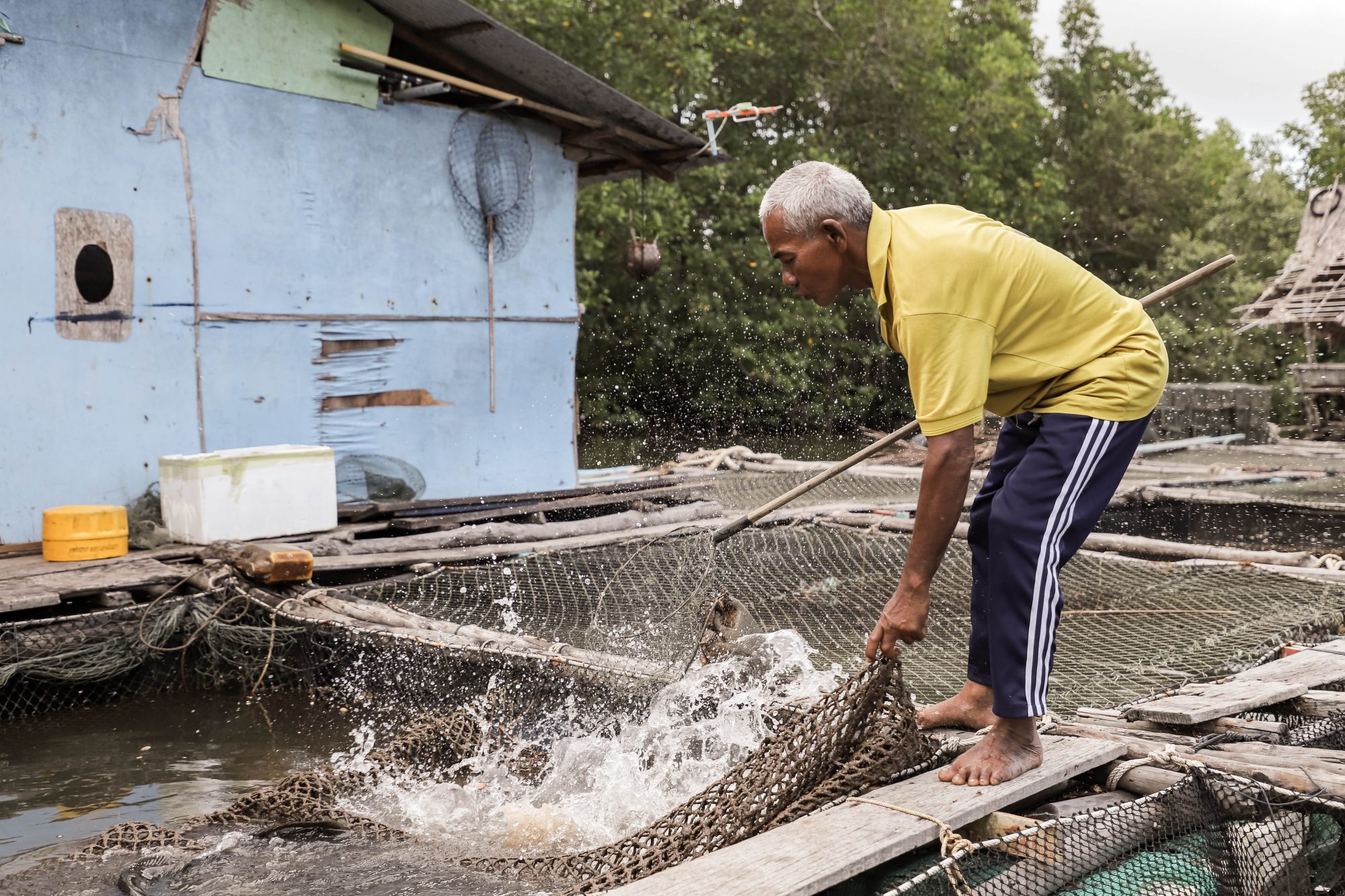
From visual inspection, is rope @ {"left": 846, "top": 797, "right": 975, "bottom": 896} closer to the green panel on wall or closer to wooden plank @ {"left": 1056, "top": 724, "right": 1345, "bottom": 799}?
wooden plank @ {"left": 1056, "top": 724, "right": 1345, "bottom": 799}

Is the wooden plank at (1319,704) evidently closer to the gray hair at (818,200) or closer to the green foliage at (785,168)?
the gray hair at (818,200)

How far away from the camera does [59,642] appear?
19.7ft

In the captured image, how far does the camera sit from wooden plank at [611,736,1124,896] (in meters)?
2.45

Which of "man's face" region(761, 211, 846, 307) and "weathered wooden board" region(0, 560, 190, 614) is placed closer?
"man's face" region(761, 211, 846, 307)

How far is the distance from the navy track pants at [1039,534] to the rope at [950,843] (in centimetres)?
37

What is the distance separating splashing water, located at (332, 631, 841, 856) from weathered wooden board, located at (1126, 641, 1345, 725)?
3.78 ft

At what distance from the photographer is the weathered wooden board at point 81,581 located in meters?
5.93

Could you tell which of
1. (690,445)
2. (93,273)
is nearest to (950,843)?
(93,273)

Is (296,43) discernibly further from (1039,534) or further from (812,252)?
(1039,534)

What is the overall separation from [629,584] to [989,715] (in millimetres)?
4012

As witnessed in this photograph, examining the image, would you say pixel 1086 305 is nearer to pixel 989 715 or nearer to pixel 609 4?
pixel 989 715

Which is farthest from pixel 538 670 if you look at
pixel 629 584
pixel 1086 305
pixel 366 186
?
pixel 366 186

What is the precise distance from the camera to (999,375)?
3.00 metres

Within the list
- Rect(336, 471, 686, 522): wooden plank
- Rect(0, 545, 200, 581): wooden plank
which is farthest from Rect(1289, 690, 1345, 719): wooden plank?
Rect(336, 471, 686, 522): wooden plank
